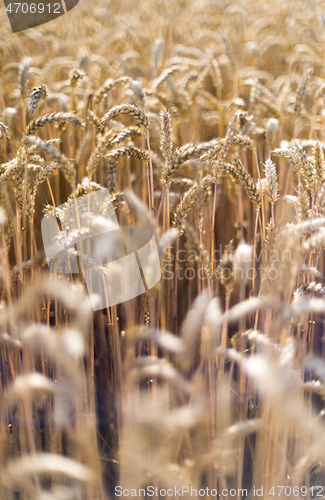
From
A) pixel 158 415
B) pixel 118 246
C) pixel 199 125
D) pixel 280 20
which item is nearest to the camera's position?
pixel 158 415

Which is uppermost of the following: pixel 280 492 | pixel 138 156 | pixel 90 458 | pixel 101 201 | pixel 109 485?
pixel 138 156

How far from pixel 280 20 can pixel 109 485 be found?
3878 millimetres

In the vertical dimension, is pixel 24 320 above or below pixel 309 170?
below

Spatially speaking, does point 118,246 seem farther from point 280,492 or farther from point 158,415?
point 280,492

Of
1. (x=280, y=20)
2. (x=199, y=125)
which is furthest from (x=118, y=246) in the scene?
(x=280, y=20)

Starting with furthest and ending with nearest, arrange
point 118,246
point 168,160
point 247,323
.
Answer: point 247,323 → point 118,246 → point 168,160

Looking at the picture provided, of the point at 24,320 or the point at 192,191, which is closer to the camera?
the point at 192,191

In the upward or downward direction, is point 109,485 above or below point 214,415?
below

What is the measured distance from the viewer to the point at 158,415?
42 cm

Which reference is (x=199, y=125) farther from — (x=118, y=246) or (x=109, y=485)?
(x=109, y=485)

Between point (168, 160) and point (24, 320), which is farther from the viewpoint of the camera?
point (24, 320)

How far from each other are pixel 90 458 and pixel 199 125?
1.54 metres

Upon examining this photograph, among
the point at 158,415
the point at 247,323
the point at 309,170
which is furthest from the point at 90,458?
the point at 247,323

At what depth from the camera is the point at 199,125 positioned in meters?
1.65
